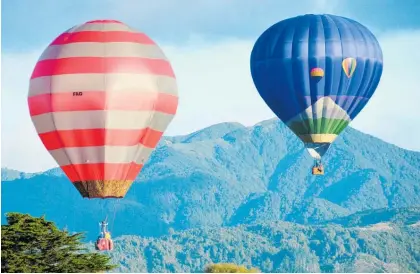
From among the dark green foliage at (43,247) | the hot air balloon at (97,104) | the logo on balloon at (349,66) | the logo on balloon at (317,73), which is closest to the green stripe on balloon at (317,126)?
the logo on balloon at (317,73)

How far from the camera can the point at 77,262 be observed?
8038 centimetres

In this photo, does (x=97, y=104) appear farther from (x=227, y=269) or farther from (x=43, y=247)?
(x=227, y=269)

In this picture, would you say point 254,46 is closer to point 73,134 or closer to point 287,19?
point 287,19

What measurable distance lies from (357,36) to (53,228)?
107 ft

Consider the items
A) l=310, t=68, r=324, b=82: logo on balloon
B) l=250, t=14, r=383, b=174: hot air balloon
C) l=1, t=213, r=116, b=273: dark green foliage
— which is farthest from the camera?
l=250, t=14, r=383, b=174: hot air balloon

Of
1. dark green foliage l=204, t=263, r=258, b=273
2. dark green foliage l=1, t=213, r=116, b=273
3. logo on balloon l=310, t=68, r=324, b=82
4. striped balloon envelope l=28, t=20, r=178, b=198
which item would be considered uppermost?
logo on balloon l=310, t=68, r=324, b=82

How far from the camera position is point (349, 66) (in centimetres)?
9931

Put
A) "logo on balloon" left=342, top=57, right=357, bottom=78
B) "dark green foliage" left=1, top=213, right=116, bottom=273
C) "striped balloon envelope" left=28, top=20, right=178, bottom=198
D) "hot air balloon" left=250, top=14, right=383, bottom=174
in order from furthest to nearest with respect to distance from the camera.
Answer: "hot air balloon" left=250, top=14, right=383, bottom=174 < "logo on balloon" left=342, top=57, right=357, bottom=78 < "dark green foliage" left=1, top=213, right=116, bottom=273 < "striped balloon envelope" left=28, top=20, right=178, bottom=198

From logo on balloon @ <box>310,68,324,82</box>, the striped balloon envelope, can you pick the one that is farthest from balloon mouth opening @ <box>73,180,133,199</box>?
logo on balloon @ <box>310,68,324,82</box>

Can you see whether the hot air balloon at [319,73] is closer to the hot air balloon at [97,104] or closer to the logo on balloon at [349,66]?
the logo on balloon at [349,66]

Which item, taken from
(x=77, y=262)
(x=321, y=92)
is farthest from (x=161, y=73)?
(x=321, y=92)

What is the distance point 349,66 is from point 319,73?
100 inches

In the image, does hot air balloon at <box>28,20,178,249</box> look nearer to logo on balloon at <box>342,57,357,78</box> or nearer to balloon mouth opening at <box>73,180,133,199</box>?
balloon mouth opening at <box>73,180,133,199</box>

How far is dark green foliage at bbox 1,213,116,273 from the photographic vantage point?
79250mm
